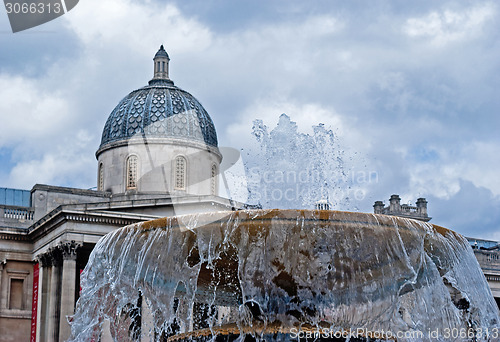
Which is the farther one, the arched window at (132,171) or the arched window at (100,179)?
the arched window at (100,179)

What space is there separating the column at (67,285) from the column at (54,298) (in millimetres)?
591

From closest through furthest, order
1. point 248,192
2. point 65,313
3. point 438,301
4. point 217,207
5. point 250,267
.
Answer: point 250,267 → point 438,301 → point 248,192 → point 65,313 → point 217,207

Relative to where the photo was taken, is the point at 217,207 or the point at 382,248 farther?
the point at 217,207

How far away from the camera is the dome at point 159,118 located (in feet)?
135

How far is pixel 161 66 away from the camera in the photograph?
44531mm

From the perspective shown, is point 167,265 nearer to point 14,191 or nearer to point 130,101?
point 130,101

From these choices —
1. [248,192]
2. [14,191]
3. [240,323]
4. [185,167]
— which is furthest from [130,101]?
[240,323]

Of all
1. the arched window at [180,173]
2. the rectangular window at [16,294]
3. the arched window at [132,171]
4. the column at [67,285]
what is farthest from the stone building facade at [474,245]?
the rectangular window at [16,294]

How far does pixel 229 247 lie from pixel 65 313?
2160cm

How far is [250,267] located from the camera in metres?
13.3

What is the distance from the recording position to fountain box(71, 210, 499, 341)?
13050 mm

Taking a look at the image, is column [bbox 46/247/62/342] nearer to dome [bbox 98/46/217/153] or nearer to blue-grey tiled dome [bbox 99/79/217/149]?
dome [bbox 98/46/217/153]

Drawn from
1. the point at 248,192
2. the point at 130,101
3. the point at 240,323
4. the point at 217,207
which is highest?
the point at 130,101

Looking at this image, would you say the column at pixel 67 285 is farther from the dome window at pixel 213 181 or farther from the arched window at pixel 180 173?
the dome window at pixel 213 181
